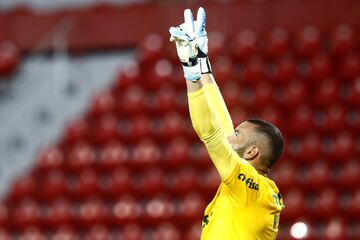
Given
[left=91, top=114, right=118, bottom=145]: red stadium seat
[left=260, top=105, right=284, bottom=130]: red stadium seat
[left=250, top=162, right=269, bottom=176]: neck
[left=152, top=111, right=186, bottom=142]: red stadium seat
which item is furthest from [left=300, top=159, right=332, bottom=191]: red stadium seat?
[left=250, top=162, right=269, bottom=176]: neck

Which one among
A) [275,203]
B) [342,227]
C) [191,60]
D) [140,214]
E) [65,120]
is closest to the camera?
[191,60]

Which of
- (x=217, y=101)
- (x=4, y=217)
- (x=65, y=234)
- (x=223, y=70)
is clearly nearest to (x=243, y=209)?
(x=217, y=101)

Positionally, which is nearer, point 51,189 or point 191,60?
point 191,60

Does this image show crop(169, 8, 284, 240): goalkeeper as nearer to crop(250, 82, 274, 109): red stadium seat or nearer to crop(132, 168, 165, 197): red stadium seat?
crop(132, 168, 165, 197): red stadium seat

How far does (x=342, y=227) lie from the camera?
8414mm

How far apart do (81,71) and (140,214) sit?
2.14m

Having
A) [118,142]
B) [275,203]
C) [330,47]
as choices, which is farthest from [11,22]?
[275,203]

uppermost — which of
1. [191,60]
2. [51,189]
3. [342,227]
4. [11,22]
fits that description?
[11,22]

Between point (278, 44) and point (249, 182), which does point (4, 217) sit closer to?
point (278, 44)

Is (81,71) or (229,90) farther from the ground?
(81,71)

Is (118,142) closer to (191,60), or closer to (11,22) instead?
(11,22)

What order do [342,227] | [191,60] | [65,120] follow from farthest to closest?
1. [65,120]
2. [342,227]
3. [191,60]

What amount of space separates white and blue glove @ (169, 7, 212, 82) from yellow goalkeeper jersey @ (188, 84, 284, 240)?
8cm

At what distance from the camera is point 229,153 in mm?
3291
